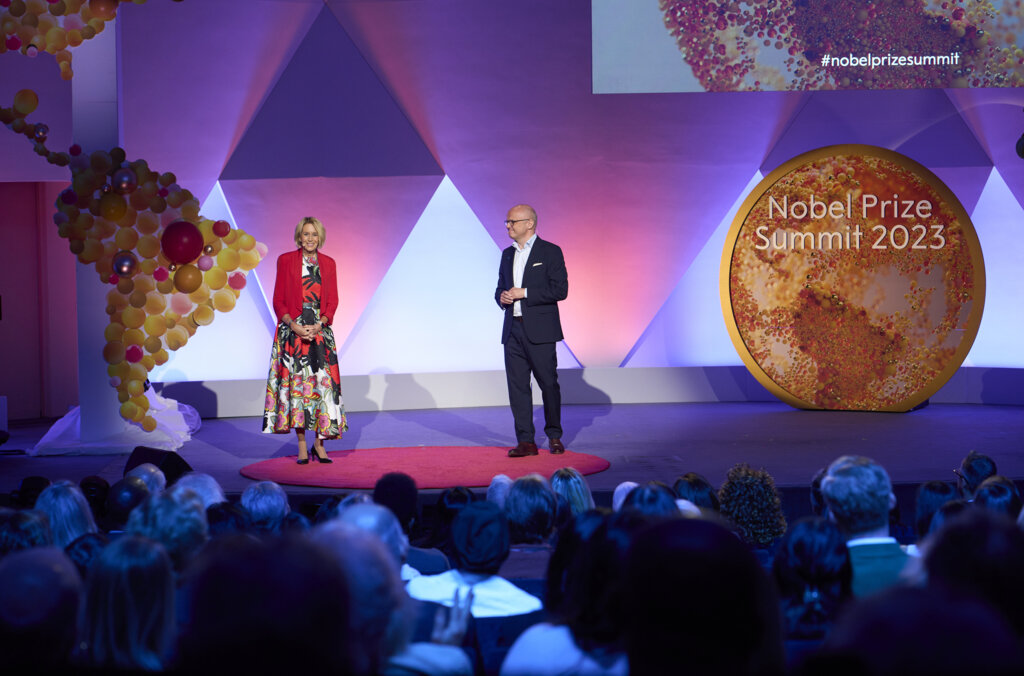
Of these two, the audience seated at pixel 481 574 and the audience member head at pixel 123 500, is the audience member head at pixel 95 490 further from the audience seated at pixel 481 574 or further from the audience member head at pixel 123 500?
the audience seated at pixel 481 574

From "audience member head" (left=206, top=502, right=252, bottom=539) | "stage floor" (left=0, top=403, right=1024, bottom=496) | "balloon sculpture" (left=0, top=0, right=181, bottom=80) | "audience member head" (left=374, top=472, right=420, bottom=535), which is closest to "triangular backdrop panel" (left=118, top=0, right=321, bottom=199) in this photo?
"balloon sculpture" (left=0, top=0, right=181, bottom=80)

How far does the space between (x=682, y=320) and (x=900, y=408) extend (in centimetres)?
196

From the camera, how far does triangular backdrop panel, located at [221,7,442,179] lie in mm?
7680

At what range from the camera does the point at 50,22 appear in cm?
543

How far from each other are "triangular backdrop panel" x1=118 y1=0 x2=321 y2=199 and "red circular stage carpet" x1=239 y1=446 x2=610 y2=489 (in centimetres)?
322

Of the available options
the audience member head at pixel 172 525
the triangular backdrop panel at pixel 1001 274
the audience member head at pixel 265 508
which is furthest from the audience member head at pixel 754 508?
the triangular backdrop panel at pixel 1001 274

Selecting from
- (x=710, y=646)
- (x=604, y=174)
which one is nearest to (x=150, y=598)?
(x=710, y=646)

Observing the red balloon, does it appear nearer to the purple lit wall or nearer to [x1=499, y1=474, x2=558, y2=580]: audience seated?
the purple lit wall

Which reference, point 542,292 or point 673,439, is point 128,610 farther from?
point 673,439

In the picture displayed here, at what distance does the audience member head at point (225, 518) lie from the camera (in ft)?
A: 8.18

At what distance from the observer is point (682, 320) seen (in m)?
8.32

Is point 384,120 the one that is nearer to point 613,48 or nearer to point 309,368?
point 613,48

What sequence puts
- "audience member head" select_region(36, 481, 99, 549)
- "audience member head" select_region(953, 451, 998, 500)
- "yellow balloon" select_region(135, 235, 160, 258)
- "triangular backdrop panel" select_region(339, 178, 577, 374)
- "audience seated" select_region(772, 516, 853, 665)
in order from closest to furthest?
1. "audience seated" select_region(772, 516, 853, 665)
2. "audience member head" select_region(36, 481, 99, 549)
3. "audience member head" select_region(953, 451, 998, 500)
4. "yellow balloon" select_region(135, 235, 160, 258)
5. "triangular backdrop panel" select_region(339, 178, 577, 374)

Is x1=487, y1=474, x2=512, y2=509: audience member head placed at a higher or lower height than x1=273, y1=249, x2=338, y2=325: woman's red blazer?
lower
